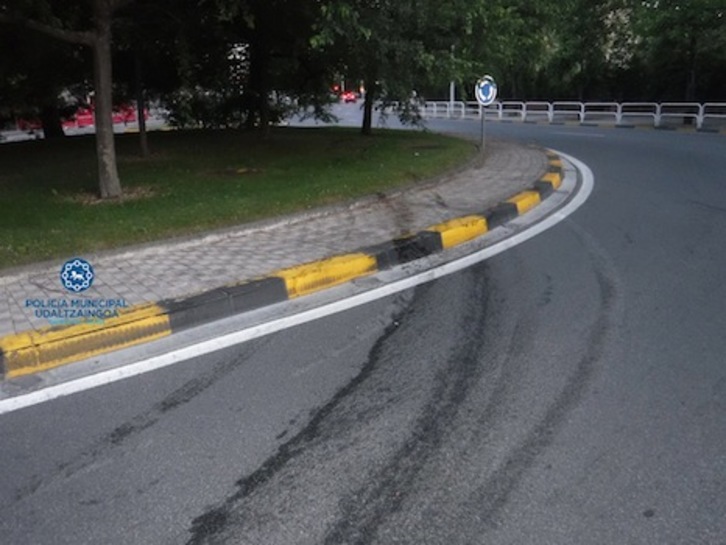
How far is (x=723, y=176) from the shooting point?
11133 mm

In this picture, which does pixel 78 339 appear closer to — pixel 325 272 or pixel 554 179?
pixel 325 272

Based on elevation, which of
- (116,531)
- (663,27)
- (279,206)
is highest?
(663,27)

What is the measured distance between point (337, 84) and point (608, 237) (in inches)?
530

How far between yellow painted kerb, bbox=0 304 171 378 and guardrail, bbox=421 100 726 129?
15.5 metres

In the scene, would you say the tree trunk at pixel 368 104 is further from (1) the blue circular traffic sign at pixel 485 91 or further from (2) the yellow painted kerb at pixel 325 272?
(2) the yellow painted kerb at pixel 325 272

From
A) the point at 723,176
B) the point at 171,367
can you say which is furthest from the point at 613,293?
the point at 723,176

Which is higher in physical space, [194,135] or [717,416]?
[194,135]

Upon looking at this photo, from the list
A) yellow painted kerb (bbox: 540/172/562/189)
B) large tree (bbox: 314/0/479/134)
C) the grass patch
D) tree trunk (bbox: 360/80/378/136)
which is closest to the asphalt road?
the grass patch

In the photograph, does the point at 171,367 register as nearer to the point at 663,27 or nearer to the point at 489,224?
the point at 489,224

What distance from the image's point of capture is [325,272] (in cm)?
578

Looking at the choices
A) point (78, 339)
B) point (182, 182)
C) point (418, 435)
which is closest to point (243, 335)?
point (78, 339)

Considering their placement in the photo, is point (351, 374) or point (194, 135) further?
point (194, 135)

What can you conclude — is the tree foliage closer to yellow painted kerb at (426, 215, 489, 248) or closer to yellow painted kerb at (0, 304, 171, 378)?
yellow painted kerb at (426, 215, 489, 248)

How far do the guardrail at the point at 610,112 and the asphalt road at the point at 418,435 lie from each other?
14.9m
